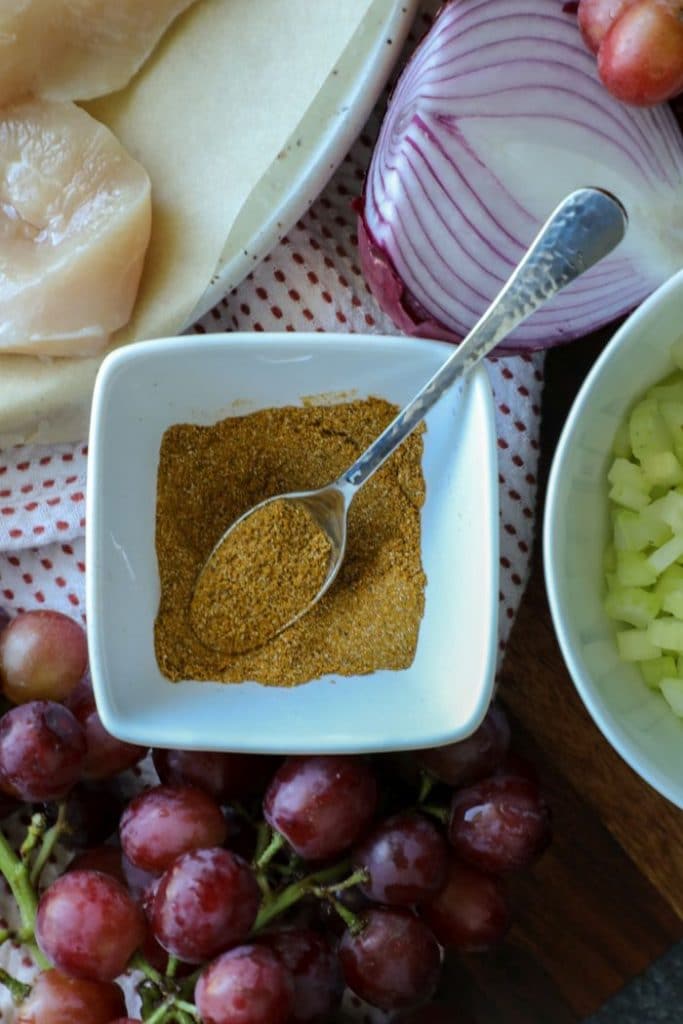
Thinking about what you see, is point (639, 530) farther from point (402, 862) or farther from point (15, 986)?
point (15, 986)

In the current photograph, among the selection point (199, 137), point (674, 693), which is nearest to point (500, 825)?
point (674, 693)

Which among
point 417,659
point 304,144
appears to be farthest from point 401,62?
point 417,659

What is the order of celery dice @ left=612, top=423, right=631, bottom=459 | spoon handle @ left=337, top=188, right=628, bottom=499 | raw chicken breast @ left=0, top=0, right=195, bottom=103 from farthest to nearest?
raw chicken breast @ left=0, top=0, right=195, bottom=103, celery dice @ left=612, top=423, right=631, bottom=459, spoon handle @ left=337, top=188, right=628, bottom=499

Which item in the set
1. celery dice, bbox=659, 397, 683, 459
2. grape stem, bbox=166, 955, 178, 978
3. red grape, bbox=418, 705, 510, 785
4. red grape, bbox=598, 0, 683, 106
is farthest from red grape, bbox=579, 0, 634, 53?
grape stem, bbox=166, 955, 178, 978

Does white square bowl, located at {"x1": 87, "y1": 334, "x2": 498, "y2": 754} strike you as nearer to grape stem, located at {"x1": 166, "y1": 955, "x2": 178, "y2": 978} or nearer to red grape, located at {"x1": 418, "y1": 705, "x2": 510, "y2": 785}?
red grape, located at {"x1": 418, "y1": 705, "x2": 510, "y2": 785}

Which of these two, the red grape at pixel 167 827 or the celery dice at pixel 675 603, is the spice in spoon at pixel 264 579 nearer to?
the red grape at pixel 167 827

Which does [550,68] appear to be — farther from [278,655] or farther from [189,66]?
[278,655]
